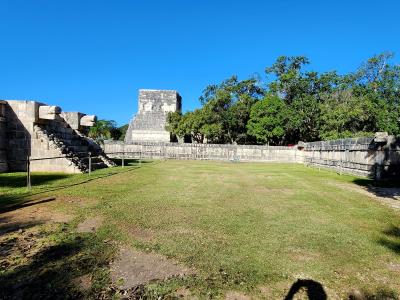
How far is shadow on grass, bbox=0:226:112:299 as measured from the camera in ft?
9.89

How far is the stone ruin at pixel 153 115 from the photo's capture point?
45719 mm

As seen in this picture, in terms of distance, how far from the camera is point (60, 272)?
344 cm

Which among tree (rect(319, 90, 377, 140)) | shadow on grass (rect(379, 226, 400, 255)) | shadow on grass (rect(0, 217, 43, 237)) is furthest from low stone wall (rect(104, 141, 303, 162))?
shadow on grass (rect(379, 226, 400, 255))

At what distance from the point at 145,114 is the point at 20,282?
44.9 metres

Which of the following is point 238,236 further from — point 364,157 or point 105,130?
point 105,130

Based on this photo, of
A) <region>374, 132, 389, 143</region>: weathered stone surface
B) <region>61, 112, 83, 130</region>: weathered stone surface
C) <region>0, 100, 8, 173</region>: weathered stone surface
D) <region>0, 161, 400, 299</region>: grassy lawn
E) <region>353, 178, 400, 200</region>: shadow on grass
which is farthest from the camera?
<region>61, 112, 83, 130</region>: weathered stone surface

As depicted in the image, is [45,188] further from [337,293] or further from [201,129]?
[201,129]

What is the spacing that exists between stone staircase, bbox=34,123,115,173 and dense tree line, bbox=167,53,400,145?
22.3 meters

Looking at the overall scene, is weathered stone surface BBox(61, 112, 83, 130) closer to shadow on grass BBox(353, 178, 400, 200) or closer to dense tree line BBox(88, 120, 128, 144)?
shadow on grass BBox(353, 178, 400, 200)

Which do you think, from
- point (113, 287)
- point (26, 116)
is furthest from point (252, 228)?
point (26, 116)

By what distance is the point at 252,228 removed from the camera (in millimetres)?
5371

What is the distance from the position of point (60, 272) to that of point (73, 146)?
13.2m

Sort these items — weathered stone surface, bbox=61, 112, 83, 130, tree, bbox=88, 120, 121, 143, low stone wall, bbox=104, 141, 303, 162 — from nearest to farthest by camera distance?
weathered stone surface, bbox=61, 112, 83, 130, low stone wall, bbox=104, 141, 303, 162, tree, bbox=88, 120, 121, 143

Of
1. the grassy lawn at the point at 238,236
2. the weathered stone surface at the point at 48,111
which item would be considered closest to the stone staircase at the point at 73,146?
the weathered stone surface at the point at 48,111
